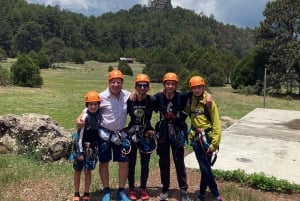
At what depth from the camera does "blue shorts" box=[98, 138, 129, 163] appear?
17.0 feet

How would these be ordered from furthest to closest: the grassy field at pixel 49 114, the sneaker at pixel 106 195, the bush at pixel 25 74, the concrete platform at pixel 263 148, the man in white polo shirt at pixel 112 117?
the bush at pixel 25 74 → the concrete platform at pixel 263 148 → the grassy field at pixel 49 114 → the sneaker at pixel 106 195 → the man in white polo shirt at pixel 112 117

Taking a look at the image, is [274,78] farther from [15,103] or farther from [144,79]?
[144,79]

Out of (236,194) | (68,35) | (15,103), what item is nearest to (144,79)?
(236,194)

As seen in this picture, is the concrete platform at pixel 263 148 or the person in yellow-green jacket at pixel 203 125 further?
the concrete platform at pixel 263 148

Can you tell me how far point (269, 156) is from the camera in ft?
28.6

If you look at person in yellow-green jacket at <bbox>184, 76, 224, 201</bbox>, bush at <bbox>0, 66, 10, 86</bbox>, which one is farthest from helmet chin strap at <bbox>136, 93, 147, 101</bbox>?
bush at <bbox>0, 66, 10, 86</bbox>

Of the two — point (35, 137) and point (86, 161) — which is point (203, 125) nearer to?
point (86, 161)

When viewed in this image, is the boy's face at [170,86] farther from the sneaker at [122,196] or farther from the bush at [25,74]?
the bush at [25,74]

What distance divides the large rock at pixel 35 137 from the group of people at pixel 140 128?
236 cm

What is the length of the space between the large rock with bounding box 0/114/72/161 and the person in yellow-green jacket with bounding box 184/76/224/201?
299cm

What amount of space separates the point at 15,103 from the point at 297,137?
11094 millimetres

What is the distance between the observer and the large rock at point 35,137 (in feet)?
24.5

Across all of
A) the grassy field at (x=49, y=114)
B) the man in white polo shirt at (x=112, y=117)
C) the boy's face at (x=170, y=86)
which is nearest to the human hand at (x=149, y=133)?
the man in white polo shirt at (x=112, y=117)

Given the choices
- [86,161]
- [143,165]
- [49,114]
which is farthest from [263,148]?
[49,114]
